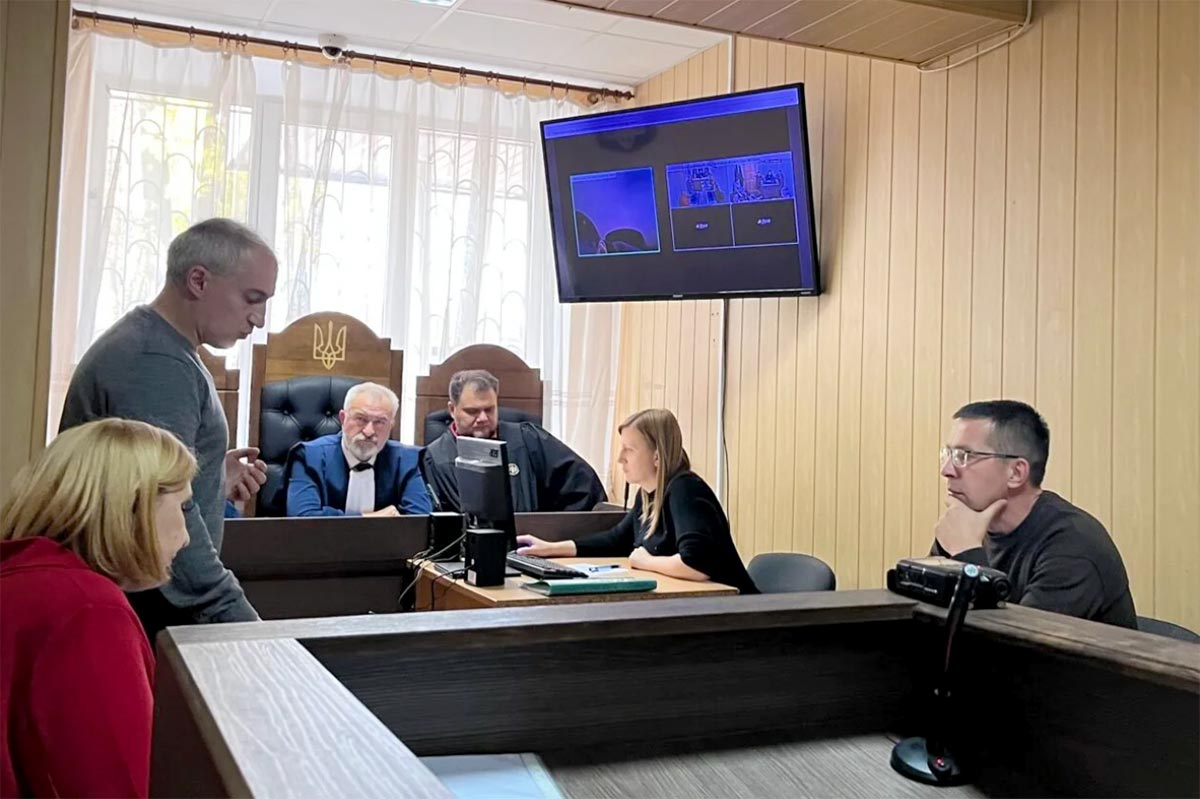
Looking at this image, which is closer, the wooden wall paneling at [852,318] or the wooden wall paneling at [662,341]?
the wooden wall paneling at [852,318]

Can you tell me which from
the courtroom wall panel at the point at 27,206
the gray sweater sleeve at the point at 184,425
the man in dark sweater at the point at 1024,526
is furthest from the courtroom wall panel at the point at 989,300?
the courtroom wall panel at the point at 27,206

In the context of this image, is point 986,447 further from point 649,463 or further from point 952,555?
point 649,463

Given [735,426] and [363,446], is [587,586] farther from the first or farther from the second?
[735,426]

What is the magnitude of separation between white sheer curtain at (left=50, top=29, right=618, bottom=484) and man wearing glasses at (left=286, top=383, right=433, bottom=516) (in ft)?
2.80

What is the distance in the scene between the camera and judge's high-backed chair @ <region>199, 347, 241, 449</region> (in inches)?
168

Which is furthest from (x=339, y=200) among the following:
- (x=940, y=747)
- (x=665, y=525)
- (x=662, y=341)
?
(x=940, y=747)

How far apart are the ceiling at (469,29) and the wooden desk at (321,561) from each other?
2.23 m

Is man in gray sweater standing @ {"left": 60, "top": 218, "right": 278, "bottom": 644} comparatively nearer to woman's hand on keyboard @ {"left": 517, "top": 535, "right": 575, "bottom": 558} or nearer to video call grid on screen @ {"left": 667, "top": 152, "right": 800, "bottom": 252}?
woman's hand on keyboard @ {"left": 517, "top": 535, "right": 575, "bottom": 558}

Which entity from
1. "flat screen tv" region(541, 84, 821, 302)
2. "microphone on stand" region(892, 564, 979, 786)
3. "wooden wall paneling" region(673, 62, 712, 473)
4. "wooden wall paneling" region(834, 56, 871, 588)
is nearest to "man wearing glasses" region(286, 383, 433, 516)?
"flat screen tv" region(541, 84, 821, 302)

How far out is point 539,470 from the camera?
14.5 ft

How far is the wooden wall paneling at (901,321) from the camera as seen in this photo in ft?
11.5

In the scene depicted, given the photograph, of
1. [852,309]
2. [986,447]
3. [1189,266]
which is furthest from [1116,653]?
[852,309]

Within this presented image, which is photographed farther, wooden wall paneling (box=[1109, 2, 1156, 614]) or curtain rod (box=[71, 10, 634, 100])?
curtain rod (box=[71, 10, 634, 100])

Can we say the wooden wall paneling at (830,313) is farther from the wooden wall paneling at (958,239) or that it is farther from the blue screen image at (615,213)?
the blue screen image at (615,213)
